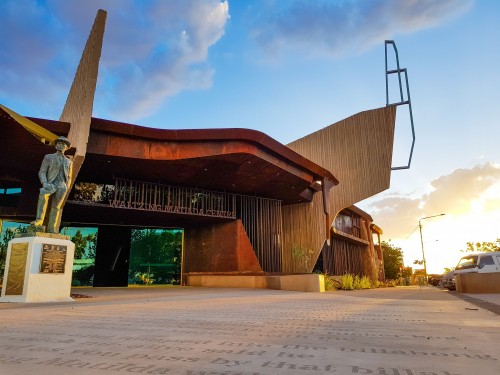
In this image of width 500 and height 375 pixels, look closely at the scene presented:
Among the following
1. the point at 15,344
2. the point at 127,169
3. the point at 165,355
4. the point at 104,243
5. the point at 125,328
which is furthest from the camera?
the point at 104,243

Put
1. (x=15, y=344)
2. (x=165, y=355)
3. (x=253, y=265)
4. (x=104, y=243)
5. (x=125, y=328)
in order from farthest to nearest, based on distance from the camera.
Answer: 1. (x=104, y=243)
2. (x=253, y=265)
3. (x=125, y=328)
4. (x=15, y=344)
5. (x=165, y=355)

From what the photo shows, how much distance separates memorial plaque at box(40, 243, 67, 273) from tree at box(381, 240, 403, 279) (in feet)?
166

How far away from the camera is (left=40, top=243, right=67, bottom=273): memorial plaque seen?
31.2 ft

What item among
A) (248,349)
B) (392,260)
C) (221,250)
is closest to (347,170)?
(221,250)

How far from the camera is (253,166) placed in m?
17.5

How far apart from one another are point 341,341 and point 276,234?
67.8ft

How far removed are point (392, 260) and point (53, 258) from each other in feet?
176

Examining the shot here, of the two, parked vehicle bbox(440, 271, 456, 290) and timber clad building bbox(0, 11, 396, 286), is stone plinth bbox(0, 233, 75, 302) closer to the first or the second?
timber clad building bbox(0, 11, 396, 286)

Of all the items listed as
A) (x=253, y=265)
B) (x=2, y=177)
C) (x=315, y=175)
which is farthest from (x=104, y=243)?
(x=315, y=175)

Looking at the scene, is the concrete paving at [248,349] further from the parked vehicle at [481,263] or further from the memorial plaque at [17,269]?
the parked vehicle at [481,263]

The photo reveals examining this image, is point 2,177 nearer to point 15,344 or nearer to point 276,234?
point 276,234

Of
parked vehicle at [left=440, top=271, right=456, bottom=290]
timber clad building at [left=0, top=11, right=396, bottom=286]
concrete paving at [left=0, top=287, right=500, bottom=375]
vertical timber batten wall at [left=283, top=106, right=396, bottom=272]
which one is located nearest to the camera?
concrete paving at [left=0, top=287, right=500, bottom=375]

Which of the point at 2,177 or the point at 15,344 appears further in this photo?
the point at 2,177

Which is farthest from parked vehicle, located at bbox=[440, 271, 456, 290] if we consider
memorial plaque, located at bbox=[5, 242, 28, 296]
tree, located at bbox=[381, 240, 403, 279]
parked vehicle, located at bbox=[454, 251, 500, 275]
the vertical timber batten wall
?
tree, located at bbox=[381, 240, 403, 279]
